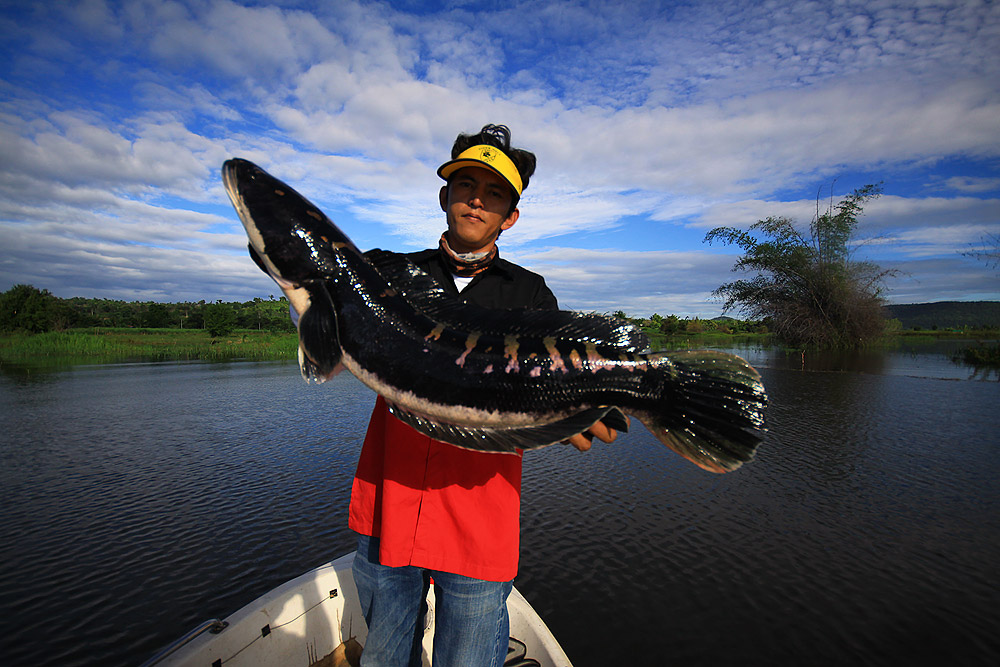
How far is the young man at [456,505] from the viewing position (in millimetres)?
2295

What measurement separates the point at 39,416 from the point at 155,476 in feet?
28.2

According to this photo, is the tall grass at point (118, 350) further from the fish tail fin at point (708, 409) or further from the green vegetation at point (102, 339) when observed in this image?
the fish tail fin at point (708, 409)

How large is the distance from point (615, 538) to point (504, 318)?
577cm

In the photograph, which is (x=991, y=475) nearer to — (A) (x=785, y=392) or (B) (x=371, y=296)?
(A) (x=785, y=392)

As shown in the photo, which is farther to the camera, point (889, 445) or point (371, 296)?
point (889, 445)

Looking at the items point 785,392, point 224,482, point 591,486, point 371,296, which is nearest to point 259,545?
point 224,482

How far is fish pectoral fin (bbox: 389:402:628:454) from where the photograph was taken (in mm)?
2072

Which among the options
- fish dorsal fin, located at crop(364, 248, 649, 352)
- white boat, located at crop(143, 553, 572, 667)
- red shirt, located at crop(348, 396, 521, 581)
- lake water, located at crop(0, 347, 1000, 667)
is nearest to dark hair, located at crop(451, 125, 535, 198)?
fish dorsal fin, located at crop(364, 248, 649, 352)

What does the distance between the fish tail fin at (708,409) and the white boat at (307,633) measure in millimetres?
2256

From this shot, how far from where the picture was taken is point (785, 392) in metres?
17.6

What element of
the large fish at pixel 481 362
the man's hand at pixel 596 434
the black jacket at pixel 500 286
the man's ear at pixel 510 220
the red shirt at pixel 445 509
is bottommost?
the red shirt at pixel 445 509

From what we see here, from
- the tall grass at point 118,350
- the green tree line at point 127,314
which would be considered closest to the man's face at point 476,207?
the green tree line at point 127,314

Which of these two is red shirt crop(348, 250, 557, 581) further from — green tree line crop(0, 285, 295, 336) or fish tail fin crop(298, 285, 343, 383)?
green tree line crop(0, 285, 295, 336)

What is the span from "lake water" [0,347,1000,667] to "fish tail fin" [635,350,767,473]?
368 cm
